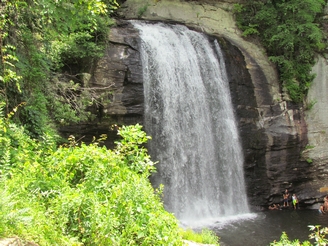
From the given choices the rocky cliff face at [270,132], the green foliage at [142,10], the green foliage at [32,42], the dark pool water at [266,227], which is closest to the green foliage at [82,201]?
the green foliage at [32,42]

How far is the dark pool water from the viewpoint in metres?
10.4

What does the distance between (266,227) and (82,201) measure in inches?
400

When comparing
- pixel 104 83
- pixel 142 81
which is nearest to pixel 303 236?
pixel 142 81

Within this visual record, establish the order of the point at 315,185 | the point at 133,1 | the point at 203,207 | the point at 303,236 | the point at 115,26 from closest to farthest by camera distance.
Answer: the point at 303,236 < the point at 203,207 < the point at 115,26 < the point at 315,185 < the point at 133,1

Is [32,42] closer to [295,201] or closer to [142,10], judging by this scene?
[142,10]

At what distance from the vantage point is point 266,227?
12.0 m

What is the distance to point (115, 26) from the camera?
1417 centimetres

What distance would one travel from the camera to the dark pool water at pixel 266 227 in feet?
34.3

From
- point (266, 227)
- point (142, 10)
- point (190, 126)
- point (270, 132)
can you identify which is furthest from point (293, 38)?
point (266, 227)

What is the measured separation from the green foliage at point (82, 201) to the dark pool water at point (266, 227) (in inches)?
269

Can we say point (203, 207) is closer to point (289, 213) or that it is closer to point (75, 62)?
point (289, 213)

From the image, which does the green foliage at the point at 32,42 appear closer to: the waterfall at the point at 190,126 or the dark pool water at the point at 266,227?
the waterfall at the point at 190,126

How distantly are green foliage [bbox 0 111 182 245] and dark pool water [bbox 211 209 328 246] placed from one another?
683 cm

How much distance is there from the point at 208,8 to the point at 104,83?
33.7 ft
